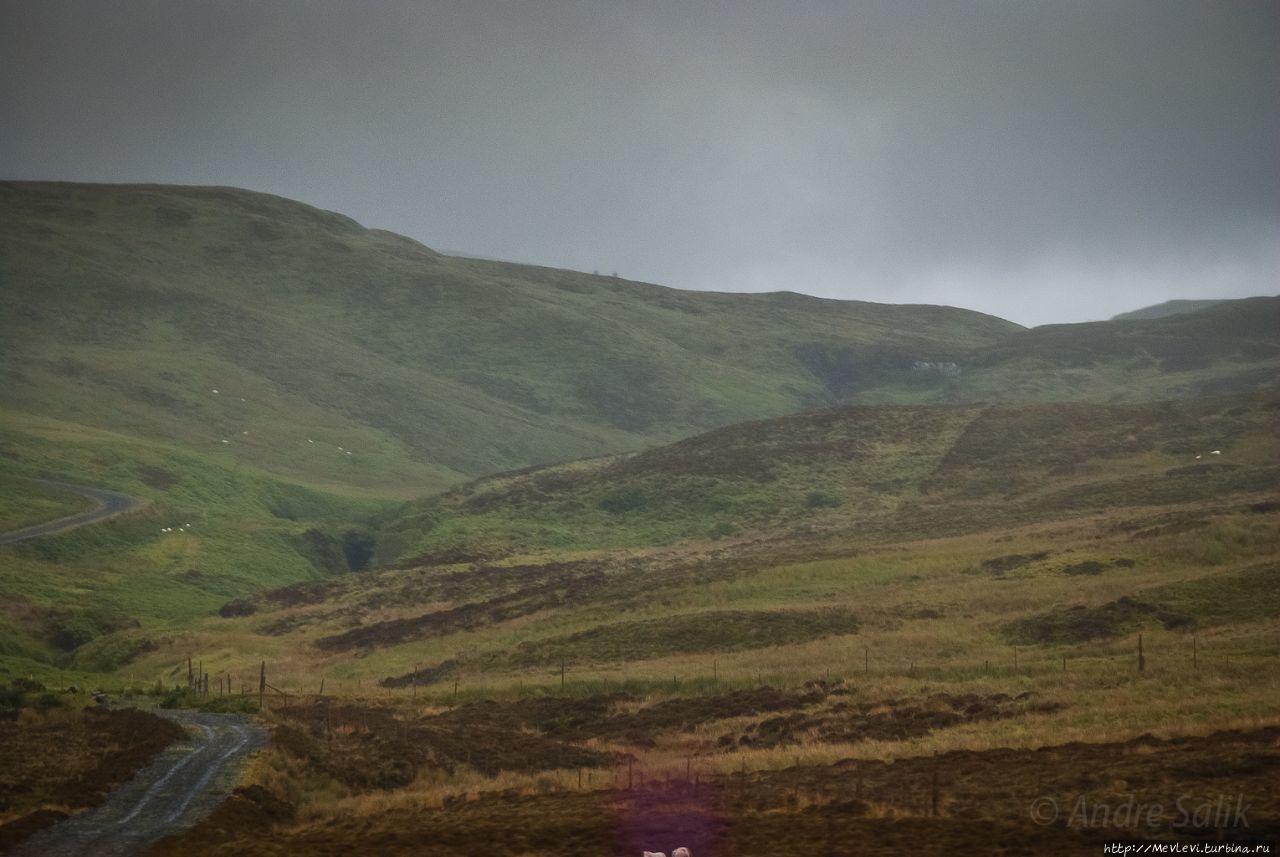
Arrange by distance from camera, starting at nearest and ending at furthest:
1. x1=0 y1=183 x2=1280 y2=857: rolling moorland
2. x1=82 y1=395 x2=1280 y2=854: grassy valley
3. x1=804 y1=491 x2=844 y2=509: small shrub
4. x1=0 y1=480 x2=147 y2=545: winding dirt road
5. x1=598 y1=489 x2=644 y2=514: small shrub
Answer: x1=82 y1=395 x2=1280 y2=854: grassy valley
x1=0 y1=183 x2=1280 y2=857: rolling moorland
x1=0 y1=480 x2=147 y2=545: winding dirt road
x1=804 y1=491 x2=844 y2=509: small shrub
x1=598 y1=489 x2=644 y2=514: small shrub

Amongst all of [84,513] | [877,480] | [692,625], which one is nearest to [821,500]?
[877,480]

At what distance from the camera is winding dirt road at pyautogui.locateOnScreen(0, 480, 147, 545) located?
106m

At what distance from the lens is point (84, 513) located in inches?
4638

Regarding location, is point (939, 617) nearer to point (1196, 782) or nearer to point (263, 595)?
point (1196, 782)

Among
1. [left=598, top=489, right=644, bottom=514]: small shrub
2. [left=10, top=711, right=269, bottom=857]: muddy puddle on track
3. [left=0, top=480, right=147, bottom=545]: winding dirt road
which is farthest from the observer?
[left=598, top=489, right=644, bottom=514]: small shrub

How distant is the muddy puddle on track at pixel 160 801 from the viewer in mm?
25469

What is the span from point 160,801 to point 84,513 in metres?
98.0

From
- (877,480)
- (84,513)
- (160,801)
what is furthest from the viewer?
(877,480)

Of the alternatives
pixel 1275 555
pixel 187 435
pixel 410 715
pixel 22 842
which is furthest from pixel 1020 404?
pixel 22 842

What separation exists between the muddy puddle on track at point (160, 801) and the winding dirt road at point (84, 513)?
248 feet

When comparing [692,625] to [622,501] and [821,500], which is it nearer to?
[821,500]

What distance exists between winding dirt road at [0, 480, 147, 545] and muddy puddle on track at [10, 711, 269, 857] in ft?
248

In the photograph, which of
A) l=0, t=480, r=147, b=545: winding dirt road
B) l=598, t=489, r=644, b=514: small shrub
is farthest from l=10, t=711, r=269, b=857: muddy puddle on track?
l=598, t=489, r=644, b=514: small shrub

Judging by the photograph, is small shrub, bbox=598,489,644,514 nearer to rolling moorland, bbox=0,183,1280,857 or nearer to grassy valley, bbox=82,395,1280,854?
grassy valley, bbox=82,395,1280,854
